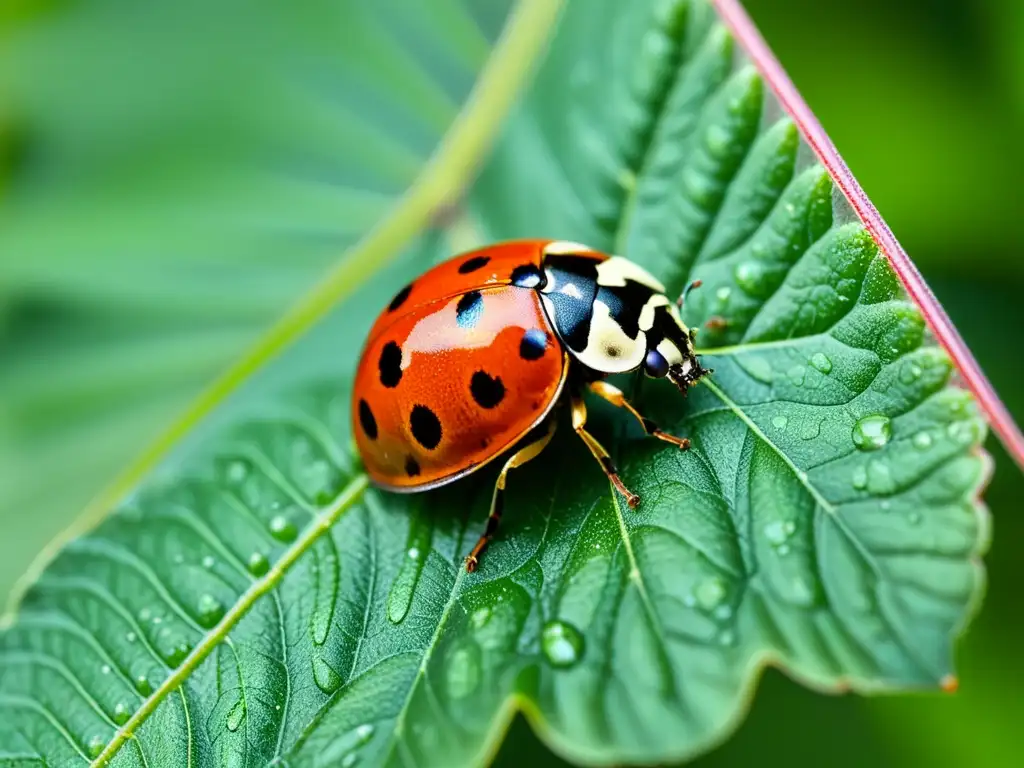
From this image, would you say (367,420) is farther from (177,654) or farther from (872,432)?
(872,432)

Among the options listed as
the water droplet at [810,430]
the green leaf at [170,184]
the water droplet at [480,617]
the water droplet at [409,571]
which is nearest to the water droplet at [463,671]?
the water droplet at [480,617]

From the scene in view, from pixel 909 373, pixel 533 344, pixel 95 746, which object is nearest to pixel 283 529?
pixel 95 746

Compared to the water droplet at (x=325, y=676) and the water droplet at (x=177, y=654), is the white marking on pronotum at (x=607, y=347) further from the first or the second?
the water droplet at (x=177, y=654)

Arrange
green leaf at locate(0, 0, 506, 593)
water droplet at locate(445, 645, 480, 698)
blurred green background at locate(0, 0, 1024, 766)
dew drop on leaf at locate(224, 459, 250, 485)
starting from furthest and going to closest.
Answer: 1. green leaf at locate(0, 0, 506, 593)
2. blurred green background at locate(0, 0, 1024, 766)
3. dew drop on leaf at locate(224, 459, 250, 485)
4. water droplet at locate(445, 645, 480, 698)

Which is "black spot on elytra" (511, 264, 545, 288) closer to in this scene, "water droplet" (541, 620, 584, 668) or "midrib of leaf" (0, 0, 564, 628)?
"water droplet" (541, 620, 584, 668)

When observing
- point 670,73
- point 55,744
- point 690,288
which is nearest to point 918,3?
point 670,73

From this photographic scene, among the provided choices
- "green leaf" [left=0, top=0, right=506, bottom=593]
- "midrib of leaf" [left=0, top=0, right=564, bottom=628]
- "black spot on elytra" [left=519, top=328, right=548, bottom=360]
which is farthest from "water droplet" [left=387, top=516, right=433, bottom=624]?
"green leaf" [left=0, top=0, right=506, bottom=593]
